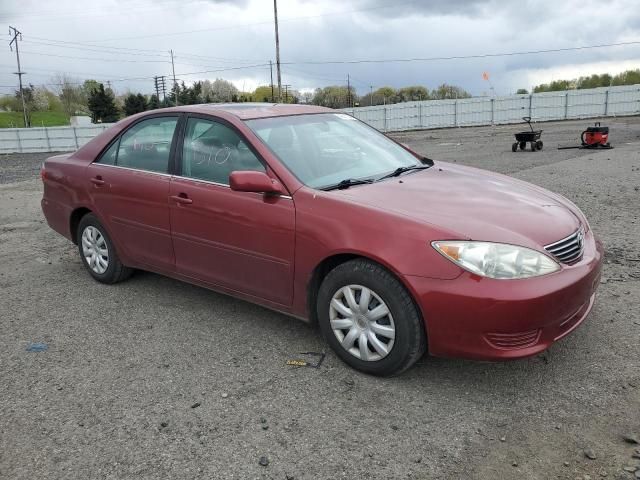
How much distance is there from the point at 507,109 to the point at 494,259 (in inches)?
1444

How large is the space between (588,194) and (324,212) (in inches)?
269

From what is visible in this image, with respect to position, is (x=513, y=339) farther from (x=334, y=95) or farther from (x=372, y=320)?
(x=334, y=95)

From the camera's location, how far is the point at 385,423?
9.40ft

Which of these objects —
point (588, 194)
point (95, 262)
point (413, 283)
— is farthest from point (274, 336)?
point (588, 194)

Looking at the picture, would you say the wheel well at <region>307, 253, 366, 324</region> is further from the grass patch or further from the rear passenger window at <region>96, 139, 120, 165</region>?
the grass patch

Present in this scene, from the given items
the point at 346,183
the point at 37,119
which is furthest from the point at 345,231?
the point at 37,119

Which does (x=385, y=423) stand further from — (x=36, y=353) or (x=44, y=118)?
(x=44, y=118)

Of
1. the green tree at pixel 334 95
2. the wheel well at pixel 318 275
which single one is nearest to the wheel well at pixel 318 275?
the wheel well at pixel 318 275

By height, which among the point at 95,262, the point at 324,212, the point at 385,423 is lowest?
the point at 385,423

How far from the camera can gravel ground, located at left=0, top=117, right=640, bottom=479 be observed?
2.58 m

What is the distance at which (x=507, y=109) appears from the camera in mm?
36625

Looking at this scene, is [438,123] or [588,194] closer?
[588,194]

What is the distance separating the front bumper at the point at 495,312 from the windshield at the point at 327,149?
1.13 metres

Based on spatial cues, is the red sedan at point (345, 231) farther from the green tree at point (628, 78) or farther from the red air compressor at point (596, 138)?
the green tree at point (628, 78)
